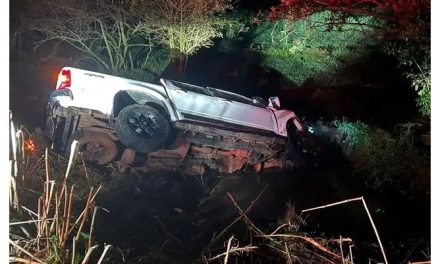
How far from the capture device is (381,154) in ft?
9.85

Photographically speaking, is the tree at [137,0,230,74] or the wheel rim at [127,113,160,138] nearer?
the wheel rim at [127,113,160,138]

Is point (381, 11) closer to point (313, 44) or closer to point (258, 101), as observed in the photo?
point (313, 44)

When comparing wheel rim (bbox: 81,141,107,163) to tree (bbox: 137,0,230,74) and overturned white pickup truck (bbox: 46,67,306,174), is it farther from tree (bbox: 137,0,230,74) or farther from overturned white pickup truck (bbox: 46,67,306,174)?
tree (bbox: 137,0,230,74)

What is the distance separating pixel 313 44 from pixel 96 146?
1846mm

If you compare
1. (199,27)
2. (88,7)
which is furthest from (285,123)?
(88,7)

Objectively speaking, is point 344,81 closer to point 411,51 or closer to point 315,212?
point 411,51

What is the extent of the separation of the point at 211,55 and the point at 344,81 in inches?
42.1

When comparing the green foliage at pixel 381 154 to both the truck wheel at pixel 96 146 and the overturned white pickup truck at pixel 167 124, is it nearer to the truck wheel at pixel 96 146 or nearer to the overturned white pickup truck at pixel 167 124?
the overturned white pickup truck at pixel 167 124

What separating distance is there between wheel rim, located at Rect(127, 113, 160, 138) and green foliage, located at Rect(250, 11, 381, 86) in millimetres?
967

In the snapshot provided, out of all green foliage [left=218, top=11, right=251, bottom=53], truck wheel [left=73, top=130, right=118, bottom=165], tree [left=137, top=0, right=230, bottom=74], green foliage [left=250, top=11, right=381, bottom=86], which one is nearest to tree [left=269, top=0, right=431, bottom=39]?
green foliage [left=250, top=11, right=381, bottom=86]

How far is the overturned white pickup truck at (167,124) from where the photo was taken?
267 centimetres

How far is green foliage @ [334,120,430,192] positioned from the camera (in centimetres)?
288

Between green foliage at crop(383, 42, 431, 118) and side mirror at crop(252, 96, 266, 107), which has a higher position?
green foliage at crop(383, 42, 431, 118)

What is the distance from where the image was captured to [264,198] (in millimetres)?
2742
